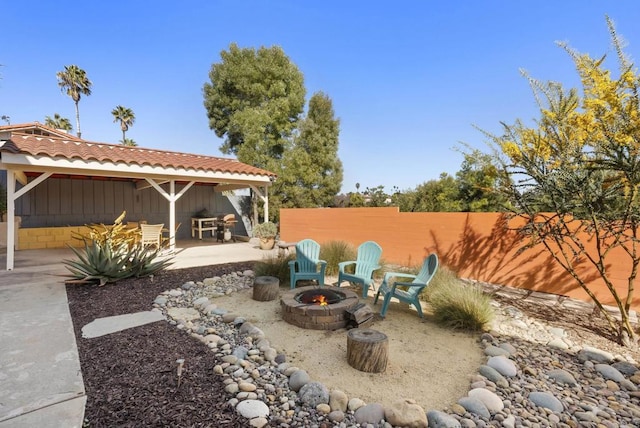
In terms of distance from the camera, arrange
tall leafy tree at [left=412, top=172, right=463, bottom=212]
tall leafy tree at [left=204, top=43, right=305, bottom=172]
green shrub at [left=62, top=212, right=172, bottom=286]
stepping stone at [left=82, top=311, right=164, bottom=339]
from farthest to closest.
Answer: tall leafy tree at [left=204, top=43, right=305, bottom=172] < tall leafy tree at [left=412, top=172, right=463, bottom=212] < green shrub at [left=62, top=212, right=172, bottom=286] < stepping stone at [left=82, top=311, right=164, bottom=339]

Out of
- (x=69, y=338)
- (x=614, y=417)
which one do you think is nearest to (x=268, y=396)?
(x=69, y=338)

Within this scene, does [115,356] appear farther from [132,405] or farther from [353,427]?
[353,427]

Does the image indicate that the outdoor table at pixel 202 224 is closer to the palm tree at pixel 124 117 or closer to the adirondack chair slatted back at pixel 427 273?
the adirondack chair slatted back at pixel 427 273

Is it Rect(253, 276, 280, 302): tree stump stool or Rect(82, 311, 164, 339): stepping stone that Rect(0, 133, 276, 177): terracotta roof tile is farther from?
Rect(253, 276, 280, 302): tree stump stool

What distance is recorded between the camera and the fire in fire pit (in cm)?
410

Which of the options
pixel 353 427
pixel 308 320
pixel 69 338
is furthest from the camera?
pixel 308 320

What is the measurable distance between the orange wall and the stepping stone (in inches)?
213

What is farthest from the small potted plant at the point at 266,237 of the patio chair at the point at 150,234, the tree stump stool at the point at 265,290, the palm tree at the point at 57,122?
the palm tree at the point at 57,122

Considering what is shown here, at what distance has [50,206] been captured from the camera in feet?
34.3

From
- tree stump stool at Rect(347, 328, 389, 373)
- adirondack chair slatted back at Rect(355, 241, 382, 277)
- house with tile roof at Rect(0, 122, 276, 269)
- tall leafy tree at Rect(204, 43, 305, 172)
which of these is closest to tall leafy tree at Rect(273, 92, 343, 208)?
tall leafy tree at Rect(204, 43, 305, 172)

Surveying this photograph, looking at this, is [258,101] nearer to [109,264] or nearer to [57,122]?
[109,264]

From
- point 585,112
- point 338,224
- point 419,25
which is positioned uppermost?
point 419,25

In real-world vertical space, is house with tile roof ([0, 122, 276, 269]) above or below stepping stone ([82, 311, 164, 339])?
above

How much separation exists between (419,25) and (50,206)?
43.2 ft
